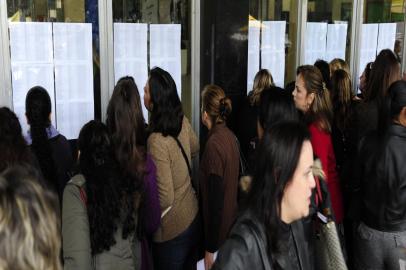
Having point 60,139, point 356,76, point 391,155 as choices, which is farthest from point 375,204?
point 356,76

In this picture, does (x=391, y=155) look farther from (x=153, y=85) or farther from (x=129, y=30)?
(x=129, y=30)

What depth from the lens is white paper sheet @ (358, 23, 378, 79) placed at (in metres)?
7.47

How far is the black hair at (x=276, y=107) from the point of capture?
3.36m

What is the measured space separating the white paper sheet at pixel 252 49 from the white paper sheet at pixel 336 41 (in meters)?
1.48

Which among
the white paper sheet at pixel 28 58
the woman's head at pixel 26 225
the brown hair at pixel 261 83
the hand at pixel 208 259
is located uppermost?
the white paper sheet at pixel 28 58

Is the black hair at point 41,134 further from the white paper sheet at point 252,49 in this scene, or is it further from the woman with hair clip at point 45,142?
the white paper sheet at point 252,49

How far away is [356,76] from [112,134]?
5.31 m

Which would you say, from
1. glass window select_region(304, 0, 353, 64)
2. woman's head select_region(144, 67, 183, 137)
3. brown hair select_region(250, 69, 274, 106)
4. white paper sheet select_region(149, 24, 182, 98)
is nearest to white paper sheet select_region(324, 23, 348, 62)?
glass window select_region(304, 0, 353, 64)

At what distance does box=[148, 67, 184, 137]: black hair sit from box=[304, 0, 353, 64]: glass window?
3.67 m

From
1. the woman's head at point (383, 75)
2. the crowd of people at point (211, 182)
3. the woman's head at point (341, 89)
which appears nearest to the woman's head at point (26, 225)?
the crowd of people at point (211, 182)

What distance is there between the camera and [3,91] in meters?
4.17

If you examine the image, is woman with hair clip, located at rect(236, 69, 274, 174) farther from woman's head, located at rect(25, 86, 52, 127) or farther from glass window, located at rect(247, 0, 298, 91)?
woman's head, located at rect(25, 86, 52, 127)

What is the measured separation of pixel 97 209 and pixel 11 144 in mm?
727

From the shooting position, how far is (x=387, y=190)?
324cm
